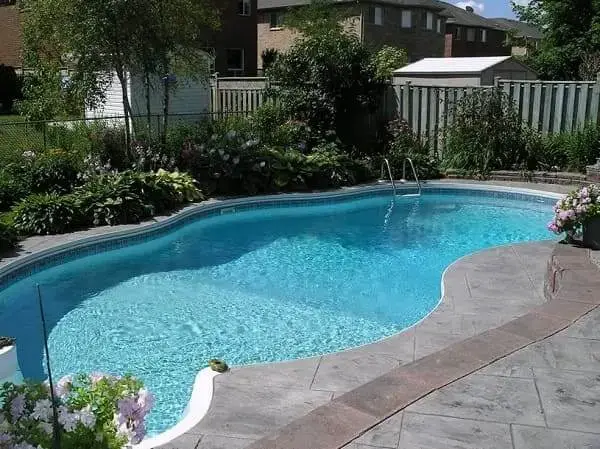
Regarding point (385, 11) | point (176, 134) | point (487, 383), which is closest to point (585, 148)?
point (176, 134)

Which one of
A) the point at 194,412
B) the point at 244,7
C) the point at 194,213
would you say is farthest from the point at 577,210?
the point at 244,7

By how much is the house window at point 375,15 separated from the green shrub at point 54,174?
2675 centimetres

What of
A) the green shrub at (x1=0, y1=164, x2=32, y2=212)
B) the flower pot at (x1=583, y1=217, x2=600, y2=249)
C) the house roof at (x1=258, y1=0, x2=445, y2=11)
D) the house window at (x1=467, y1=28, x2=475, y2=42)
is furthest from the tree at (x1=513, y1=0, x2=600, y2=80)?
the green shrub at (x1=0, y1=164, x2=32, y2=212)

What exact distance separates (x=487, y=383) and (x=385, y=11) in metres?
34.1

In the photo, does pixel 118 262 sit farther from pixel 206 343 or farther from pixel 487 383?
pixel 487 383

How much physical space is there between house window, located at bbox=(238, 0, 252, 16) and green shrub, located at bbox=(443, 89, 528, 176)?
18.2 m

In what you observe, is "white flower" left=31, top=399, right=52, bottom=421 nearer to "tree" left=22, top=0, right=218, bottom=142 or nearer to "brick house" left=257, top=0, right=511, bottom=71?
"tree" left=22, top=0, right=218, bottom=142

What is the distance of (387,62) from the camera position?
18031 mm

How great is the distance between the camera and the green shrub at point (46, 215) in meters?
8.80

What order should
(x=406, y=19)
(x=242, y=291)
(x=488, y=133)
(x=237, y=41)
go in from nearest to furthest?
(x=242, y=291) → (x=488, y=133) → (x=237, y=41) → (x=406, y=19)

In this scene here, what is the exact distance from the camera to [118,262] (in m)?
8.66

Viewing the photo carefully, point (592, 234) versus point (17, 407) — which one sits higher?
point (17, 407)

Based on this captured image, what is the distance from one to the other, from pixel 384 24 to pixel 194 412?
112 ft

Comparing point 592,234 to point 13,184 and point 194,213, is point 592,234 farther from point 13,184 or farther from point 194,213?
point 13,184
